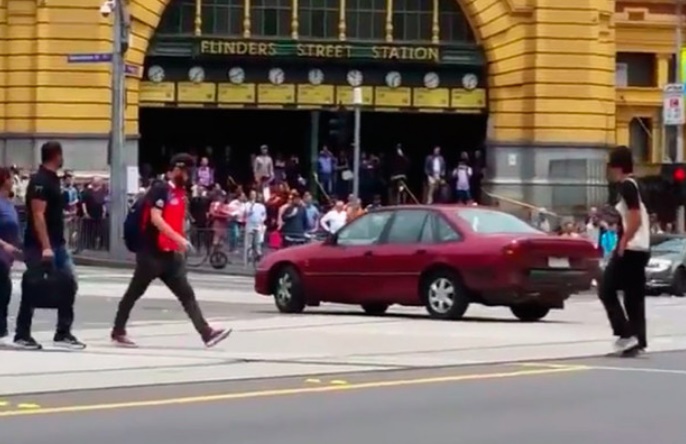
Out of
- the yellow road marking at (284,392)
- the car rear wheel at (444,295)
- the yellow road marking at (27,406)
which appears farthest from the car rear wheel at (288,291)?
the yellow road marking at (27,406)

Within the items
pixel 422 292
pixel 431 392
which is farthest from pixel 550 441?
pixel 422 292

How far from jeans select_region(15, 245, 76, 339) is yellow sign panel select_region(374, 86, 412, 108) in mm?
35275

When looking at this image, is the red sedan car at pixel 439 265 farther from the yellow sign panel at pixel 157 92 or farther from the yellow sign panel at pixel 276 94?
the yellow sign panel at pixel 276 94

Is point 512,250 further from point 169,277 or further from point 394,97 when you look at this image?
point 394,97

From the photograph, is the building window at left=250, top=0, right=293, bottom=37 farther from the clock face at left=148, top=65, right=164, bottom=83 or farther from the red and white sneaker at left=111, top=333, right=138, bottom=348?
the red and white sneaker at left=111, top=333, right=138, bottom=348

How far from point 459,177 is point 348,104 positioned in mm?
3550

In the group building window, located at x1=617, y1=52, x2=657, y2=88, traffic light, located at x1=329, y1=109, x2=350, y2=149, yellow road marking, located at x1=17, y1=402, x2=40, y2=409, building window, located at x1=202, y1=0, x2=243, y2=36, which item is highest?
building window, located at x1=202, y1=0, x2=243, y2=36

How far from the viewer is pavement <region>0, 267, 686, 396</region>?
623 inches

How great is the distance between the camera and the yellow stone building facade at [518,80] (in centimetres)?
4747

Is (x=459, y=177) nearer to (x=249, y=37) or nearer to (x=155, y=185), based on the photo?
(x=249, y=37)

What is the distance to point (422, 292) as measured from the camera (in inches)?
918

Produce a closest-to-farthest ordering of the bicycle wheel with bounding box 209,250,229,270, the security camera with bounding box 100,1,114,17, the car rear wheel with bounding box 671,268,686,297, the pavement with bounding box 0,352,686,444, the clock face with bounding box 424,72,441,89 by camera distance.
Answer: the pavement with bounding box 0,352,686,444
the car rear wheel with bounding box 671,268,686,297
the bicycle wheel with bounding box 209,250,229,270
the security camera with bounding box 100,1,114,17
the clock face with bounding box 424,72,441,89

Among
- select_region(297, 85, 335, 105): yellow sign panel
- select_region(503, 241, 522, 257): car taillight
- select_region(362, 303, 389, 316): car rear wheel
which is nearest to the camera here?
select_region(503, 241, 522, 257): car taillight

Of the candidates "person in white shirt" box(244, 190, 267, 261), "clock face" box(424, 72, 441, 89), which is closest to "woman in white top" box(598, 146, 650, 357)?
"person in white shirt" box(244, 190, 267, 261)
